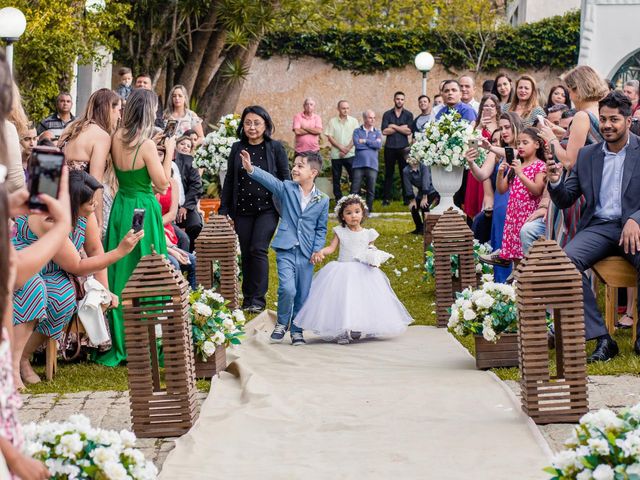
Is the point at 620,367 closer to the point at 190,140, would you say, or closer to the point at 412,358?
the point at 412,358

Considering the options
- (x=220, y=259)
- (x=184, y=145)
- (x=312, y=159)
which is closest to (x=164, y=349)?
(x=312, y=159)

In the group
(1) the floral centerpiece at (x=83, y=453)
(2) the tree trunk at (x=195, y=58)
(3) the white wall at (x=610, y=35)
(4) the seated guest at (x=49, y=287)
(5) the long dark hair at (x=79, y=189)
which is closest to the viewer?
(1) the floral centerpiece at (x=83, y=453)

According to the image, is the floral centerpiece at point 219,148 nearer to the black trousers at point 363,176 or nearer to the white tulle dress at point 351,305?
the white tulle dress at point 351,305

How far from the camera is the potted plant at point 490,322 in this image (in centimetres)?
791

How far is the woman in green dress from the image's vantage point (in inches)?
341

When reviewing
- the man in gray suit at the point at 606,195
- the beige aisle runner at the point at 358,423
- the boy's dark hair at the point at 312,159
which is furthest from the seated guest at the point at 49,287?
the man in gray suit at the point at 606,195

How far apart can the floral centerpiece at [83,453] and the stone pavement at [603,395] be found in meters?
2.60

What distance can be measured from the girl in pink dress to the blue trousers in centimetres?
179

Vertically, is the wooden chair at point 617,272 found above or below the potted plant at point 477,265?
above

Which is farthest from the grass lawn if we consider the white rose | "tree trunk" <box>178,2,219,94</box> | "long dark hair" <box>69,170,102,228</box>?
"tree trunk" <box>178,2,219,94</box>

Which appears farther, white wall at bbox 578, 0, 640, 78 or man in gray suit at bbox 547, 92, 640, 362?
white wall at bbox 578, 0, 640, 78

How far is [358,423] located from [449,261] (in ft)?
13.6

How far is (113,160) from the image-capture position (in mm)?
8852

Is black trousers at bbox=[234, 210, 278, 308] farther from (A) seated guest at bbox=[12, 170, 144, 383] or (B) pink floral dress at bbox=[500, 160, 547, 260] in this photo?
(A) seated guest at bbox=[12, 170, 144, 383]
